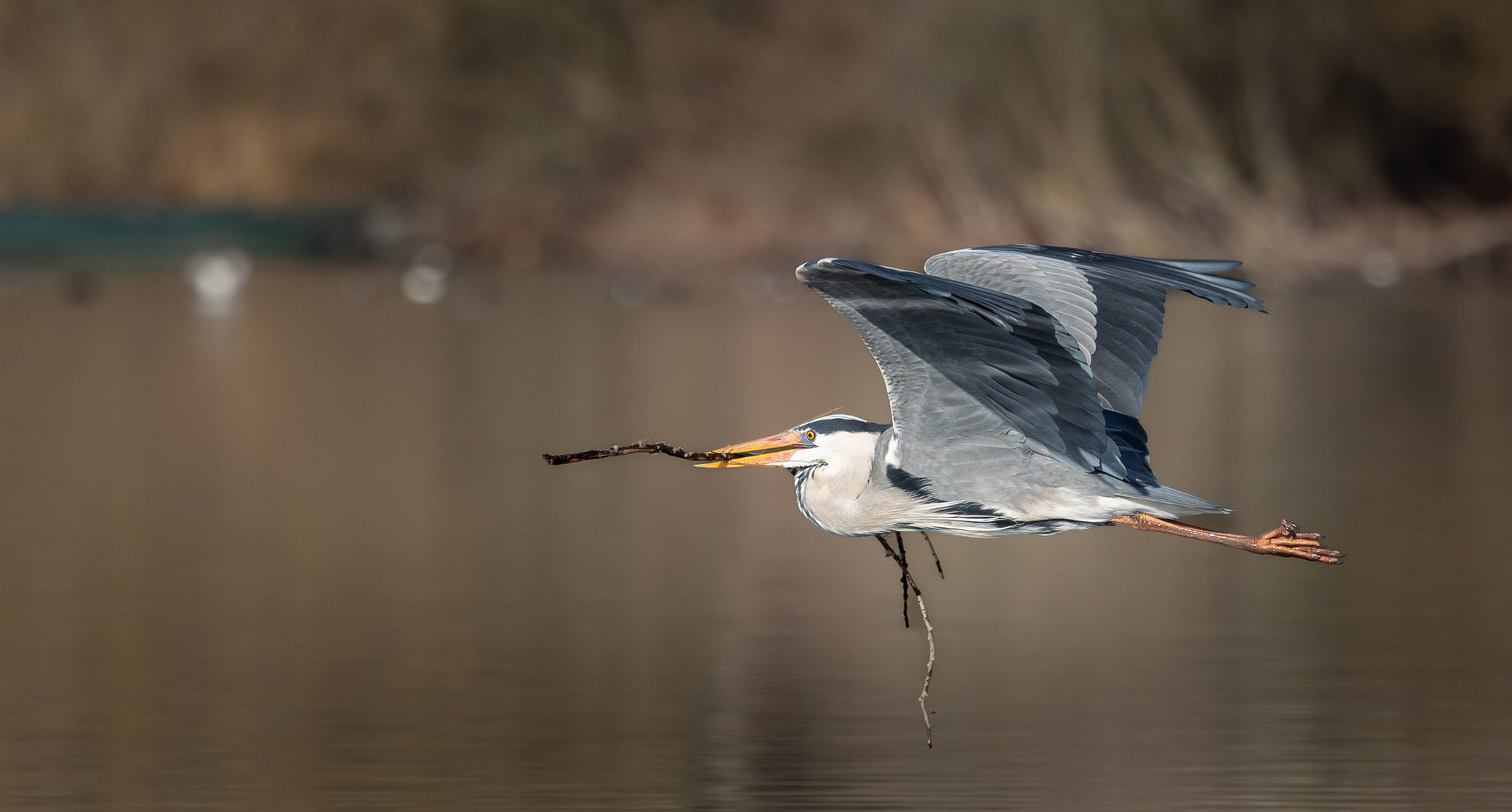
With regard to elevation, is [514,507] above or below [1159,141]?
below

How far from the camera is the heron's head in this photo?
5883 mm

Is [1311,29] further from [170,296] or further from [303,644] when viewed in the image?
[303,644]

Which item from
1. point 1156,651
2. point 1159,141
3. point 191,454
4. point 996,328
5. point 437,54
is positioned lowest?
point 1156,651

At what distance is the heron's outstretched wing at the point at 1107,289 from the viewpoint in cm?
623

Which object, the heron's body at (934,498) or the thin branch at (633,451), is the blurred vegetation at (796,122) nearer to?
the heron's body at (934,498)

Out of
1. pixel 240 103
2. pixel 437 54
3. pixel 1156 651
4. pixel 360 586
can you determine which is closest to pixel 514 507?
pixel 360 586

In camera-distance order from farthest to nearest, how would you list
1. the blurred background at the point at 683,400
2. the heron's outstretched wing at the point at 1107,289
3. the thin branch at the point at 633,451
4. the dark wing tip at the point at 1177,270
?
the blurred background at the point at 683,400 → the heron's outstretched wing at the point at 1107,289 → the dark wing tip at the point at 1177,270 → the thin branch at the point at 633,451

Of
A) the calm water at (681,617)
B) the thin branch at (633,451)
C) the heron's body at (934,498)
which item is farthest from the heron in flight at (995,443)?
the calm water at (681,617)

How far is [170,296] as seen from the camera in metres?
28.8

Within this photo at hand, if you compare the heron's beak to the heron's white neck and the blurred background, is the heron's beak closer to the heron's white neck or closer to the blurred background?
the heron's white neck

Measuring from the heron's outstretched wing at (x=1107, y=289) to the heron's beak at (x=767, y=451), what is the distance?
0.72 metres

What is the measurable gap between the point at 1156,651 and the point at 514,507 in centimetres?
477

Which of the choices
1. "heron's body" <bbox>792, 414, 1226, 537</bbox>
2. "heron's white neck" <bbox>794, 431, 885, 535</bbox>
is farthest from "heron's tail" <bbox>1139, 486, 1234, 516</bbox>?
"heron's white neck" <bbox>794, 431, 885, 535</bbox>

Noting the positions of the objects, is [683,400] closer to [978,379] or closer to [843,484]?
[843,484]
